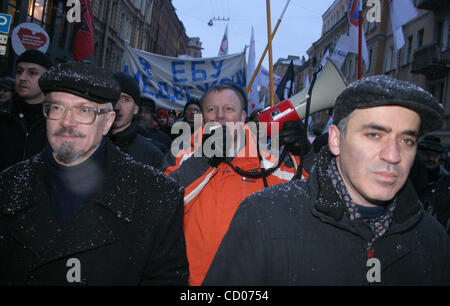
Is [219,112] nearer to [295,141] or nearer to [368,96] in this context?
[295,141]

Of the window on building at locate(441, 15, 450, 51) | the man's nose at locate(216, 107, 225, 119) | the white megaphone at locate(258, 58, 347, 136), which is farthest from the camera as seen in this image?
the window on building at locate(441, 15, 450, 51)

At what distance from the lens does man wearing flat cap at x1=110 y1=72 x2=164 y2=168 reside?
3287 mm

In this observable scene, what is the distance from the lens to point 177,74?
7.48 m

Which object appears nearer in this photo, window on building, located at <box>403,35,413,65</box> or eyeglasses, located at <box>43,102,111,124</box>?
eyeglasses, located at <box>43,102,111,124</box>

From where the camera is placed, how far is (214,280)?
60.4 inches

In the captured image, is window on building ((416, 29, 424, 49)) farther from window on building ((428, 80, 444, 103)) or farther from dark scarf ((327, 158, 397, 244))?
dark scarf ((327, 158, 397, 244))

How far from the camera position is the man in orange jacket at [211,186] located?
2.28 metres

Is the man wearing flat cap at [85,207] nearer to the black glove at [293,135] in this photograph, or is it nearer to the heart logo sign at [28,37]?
the black glove at [293,135]

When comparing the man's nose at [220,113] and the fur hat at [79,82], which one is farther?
the man's nose at [220,113]

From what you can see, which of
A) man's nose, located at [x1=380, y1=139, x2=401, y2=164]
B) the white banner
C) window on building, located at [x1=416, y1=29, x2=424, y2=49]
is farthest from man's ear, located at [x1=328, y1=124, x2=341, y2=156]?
window on building, located at [x1=416, y1=29, x2=424, y2=49]

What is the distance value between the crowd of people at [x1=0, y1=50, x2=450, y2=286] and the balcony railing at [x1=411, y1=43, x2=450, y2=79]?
19881 millimetres

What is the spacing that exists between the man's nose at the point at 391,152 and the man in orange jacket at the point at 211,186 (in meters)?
0.70

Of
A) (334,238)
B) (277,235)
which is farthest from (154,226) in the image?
(334,238)

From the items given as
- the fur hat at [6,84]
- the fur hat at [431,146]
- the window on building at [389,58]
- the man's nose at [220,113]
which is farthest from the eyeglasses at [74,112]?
the window on building at [389,58]
